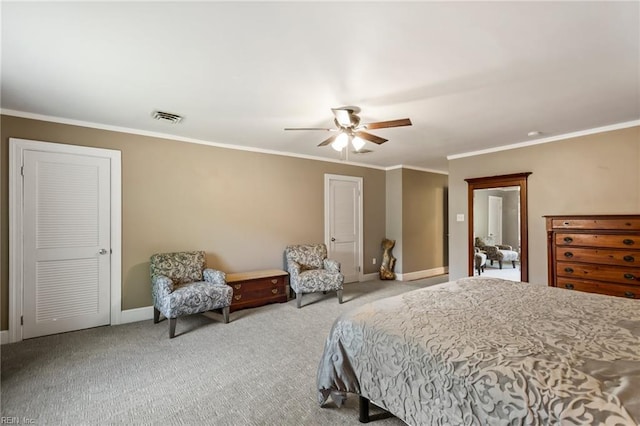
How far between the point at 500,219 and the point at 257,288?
158 inches

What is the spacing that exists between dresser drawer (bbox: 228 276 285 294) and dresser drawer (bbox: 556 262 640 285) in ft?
12.3

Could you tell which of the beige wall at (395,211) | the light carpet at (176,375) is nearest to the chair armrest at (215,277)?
the light carpet at (176,375)

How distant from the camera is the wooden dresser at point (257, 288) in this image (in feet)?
13.9

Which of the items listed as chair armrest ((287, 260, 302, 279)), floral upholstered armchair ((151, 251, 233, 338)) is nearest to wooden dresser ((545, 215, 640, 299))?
chair armrest ((287, 260, 302, 279))

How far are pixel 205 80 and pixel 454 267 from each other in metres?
4.98

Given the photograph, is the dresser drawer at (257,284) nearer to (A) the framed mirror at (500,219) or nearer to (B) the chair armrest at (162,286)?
(B) the chair armrest at (162,286)

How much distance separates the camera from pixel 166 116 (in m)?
3.35

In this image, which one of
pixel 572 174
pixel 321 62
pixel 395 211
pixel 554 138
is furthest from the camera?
pixel 395 211

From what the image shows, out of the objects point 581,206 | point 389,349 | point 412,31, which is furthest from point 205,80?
point 581,206

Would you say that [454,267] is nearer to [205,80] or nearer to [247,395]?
[247,395]

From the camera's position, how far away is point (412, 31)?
6.07 feet

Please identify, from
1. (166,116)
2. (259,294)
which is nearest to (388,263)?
(259,294)

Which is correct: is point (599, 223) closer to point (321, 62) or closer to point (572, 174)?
point (572, 174)

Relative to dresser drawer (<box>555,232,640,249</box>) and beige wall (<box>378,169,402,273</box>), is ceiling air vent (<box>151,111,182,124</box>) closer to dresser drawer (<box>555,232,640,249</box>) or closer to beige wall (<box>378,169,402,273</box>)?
beige wall (<box>378,169,402,273</box>)
